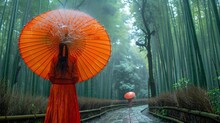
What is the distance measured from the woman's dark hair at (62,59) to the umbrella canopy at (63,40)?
63 millimetres

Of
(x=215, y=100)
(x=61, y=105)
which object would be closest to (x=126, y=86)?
(x=215, y=100)

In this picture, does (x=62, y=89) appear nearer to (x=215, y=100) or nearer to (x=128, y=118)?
(x=215, y=100)

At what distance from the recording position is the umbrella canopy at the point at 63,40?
265 cm

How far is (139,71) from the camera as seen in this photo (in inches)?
1119

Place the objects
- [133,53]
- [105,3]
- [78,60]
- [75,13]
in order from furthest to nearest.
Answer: [133,53] → [105,3] → [78,60] → [75,13]

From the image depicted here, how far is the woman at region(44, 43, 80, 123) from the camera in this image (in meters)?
2.58

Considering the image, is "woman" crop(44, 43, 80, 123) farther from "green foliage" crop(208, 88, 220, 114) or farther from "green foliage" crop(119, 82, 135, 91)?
"green foliage" crop(119, 82, 135, 91)

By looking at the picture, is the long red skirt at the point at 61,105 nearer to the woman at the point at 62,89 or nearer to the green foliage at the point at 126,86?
the woman at the point at 62,89

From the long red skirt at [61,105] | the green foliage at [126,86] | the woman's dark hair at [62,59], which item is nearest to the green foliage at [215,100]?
the long red skirt at [61,105]

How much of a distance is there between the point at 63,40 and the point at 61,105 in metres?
0.75

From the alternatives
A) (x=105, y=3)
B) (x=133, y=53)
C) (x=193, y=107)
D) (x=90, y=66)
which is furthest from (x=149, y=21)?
(x=133, y=53)

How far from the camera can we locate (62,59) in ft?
8.70

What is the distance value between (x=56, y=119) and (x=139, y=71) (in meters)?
26.2

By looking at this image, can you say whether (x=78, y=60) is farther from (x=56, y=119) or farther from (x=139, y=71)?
(x=139, y=71)
